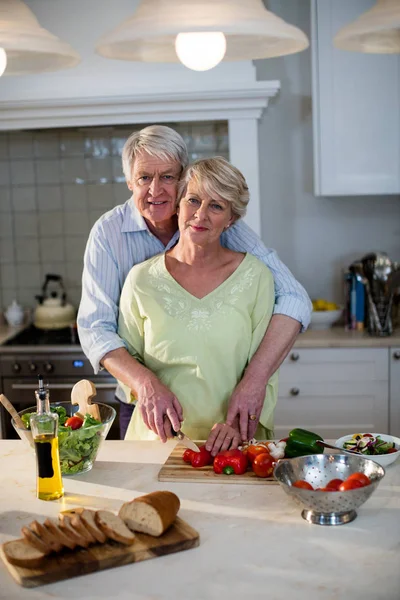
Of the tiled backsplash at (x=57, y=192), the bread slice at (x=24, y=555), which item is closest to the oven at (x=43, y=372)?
the tiled backsplash at (x=57, y=192)

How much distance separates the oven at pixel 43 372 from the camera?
3.73 m

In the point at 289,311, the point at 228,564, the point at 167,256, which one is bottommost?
the point at 228,564

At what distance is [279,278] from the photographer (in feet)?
8.18

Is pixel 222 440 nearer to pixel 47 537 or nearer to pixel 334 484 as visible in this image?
pixel 334 484

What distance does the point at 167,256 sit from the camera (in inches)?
97.0

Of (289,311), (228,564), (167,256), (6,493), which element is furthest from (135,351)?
(228,564)

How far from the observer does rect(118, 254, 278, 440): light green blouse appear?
7.54 ft

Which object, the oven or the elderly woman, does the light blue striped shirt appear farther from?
the oven

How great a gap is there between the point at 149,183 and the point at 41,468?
99 cm

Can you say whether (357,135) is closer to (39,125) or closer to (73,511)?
(39,125)

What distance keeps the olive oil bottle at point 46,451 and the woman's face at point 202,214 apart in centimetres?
72

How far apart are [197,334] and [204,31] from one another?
0.94 m

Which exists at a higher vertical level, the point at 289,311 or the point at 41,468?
the point at 289,311

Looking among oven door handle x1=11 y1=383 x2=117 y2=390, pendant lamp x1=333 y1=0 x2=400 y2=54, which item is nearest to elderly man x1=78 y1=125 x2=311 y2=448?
pendant lamp x1=333 y1=0 x2=400 y2=54
